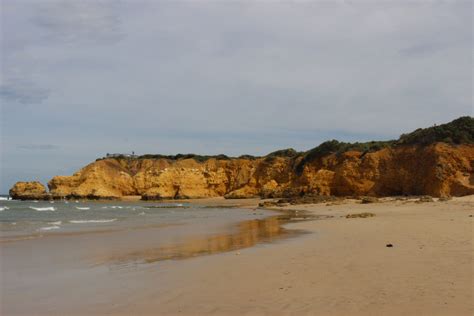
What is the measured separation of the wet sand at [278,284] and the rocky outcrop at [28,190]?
82371mm

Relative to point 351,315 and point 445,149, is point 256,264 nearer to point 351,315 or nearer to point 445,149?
point 351,315

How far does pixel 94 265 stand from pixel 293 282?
185 inches

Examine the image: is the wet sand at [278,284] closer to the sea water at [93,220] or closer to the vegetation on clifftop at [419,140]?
the sea water at [93,220]

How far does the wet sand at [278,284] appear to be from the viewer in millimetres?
5352

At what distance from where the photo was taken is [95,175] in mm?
79000

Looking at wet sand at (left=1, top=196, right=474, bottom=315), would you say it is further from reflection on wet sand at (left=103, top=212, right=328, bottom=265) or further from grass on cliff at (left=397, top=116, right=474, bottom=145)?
grass on cliff at (left=397, top=116, right=474, bottom=145)

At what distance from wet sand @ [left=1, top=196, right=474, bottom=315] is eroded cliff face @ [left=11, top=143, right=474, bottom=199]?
27870 mm

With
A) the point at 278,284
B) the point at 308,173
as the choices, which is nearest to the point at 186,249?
the point at 278,284

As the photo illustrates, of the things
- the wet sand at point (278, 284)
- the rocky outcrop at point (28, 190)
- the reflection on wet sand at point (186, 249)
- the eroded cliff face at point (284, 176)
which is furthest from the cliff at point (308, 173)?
the wet sand at point (278, 284)

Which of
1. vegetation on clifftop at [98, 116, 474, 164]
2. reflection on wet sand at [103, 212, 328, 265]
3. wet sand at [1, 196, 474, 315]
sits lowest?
reflection on wet sand at [103, 212, 328, 265]

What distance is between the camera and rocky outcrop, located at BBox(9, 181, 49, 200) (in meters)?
84.7

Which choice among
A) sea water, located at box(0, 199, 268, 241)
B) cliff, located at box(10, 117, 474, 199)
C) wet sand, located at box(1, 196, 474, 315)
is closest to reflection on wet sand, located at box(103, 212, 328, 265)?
wet sand, located at box(1, 196, 474, 315)

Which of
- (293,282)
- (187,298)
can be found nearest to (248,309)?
(187,298)

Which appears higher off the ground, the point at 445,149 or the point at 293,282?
the point at 445,149
